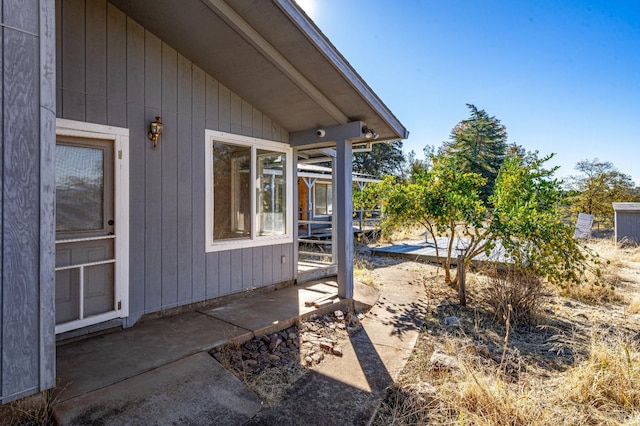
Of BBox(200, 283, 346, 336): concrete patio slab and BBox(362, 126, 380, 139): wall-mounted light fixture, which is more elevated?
BBox(362, 126, 380, 139): wall-mounted light fixture

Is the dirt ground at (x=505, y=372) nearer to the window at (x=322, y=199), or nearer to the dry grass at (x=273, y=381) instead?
the dry grass at (x=273, y=381)

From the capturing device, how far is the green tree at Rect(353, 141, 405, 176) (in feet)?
89.8

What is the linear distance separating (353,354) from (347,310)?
133 centimetres

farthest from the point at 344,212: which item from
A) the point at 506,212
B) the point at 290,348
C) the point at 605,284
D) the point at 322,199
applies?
the point at 322,199

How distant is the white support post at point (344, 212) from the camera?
4.53 meters

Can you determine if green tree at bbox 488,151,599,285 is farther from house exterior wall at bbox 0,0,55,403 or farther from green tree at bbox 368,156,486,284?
house exterior wall at bbox 0,0,55,403

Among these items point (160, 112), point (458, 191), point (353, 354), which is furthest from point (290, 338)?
point (458, 191)

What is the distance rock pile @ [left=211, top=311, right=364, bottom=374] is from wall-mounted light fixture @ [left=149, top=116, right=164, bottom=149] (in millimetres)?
2341

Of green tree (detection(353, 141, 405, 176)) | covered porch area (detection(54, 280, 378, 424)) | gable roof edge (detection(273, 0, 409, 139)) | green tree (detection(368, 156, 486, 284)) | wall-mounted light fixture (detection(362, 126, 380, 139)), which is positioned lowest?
covered porch area (detection(54, 280, 378, 424))

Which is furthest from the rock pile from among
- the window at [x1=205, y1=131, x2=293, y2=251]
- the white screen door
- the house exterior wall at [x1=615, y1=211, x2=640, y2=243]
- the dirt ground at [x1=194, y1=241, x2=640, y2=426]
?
the house exterior wall at [x1=615, y1=211, x2=640, y2=243]

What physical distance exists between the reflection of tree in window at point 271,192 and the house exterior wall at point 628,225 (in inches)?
463

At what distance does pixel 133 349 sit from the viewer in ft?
9.83

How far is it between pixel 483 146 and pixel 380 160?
7.82 m

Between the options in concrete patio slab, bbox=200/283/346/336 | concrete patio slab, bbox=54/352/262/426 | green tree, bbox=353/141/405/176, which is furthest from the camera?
green tree, bbox=353/141/405/176
